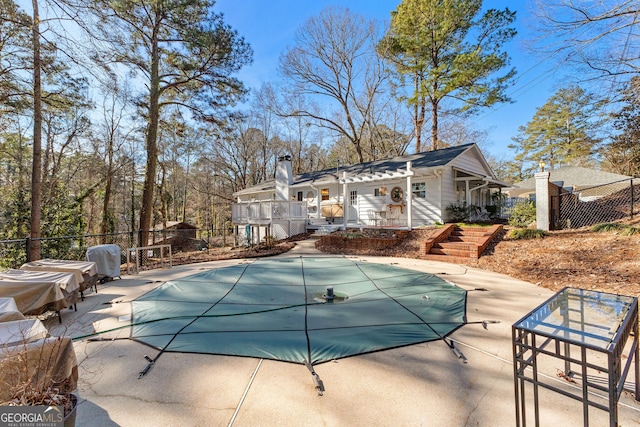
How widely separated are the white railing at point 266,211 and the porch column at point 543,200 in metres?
9.32

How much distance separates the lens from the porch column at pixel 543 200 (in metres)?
8.12

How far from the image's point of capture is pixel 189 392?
214cm

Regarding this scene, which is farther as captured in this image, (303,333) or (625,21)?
(625,21)

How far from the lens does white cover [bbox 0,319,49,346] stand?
5.85ft

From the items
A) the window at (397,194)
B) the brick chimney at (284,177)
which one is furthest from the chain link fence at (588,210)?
the brick chimney at (284,177)

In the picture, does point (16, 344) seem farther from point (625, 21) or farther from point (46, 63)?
point (625, 21)

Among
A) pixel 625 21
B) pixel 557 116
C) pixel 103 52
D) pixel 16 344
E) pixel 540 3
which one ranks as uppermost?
pixel 557 116

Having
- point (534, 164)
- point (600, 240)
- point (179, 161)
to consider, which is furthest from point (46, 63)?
point (534, 164)

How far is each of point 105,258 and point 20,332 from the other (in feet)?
15.8

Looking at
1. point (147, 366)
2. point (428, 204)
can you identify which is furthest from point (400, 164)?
point (147, 366)

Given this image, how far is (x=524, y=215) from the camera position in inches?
386

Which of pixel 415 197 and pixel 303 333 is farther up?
pixel 415 197

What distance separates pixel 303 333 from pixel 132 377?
64.3 inches

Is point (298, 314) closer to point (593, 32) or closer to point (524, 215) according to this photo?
point (593, 32)
